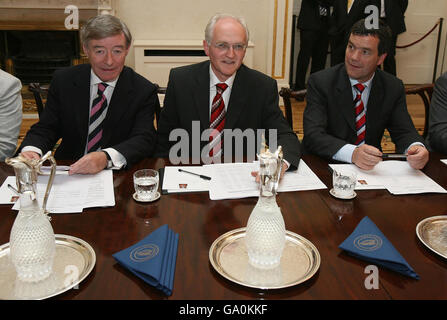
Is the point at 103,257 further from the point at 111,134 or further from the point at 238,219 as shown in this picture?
the point at 111,134

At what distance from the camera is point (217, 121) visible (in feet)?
6.63

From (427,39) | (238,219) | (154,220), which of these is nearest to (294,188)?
(238,219)

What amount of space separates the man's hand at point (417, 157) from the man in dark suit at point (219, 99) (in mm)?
553

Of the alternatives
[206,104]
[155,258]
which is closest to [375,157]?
[206,104]

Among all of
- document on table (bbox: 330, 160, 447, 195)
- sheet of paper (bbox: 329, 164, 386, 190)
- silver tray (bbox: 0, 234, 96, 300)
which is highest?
document on table (bbox: 330, 160, 447, 195)

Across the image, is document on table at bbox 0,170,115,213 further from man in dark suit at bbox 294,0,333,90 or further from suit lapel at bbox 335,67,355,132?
man in dark suit at bbox 294,0,333,90

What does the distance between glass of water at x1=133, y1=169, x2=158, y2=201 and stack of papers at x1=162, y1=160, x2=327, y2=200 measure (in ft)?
0.22

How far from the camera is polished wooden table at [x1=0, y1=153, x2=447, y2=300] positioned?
2.85 ft

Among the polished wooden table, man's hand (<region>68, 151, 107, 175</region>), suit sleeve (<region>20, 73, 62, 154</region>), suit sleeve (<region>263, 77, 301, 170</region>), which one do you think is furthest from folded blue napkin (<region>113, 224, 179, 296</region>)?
suit sleeve (<region>20, 73, 62, 154</region>)

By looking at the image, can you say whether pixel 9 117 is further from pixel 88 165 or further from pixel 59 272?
pixel 59 272

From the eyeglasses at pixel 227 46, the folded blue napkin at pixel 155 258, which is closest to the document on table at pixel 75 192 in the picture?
the folded blue napkin at pixel 155 258
